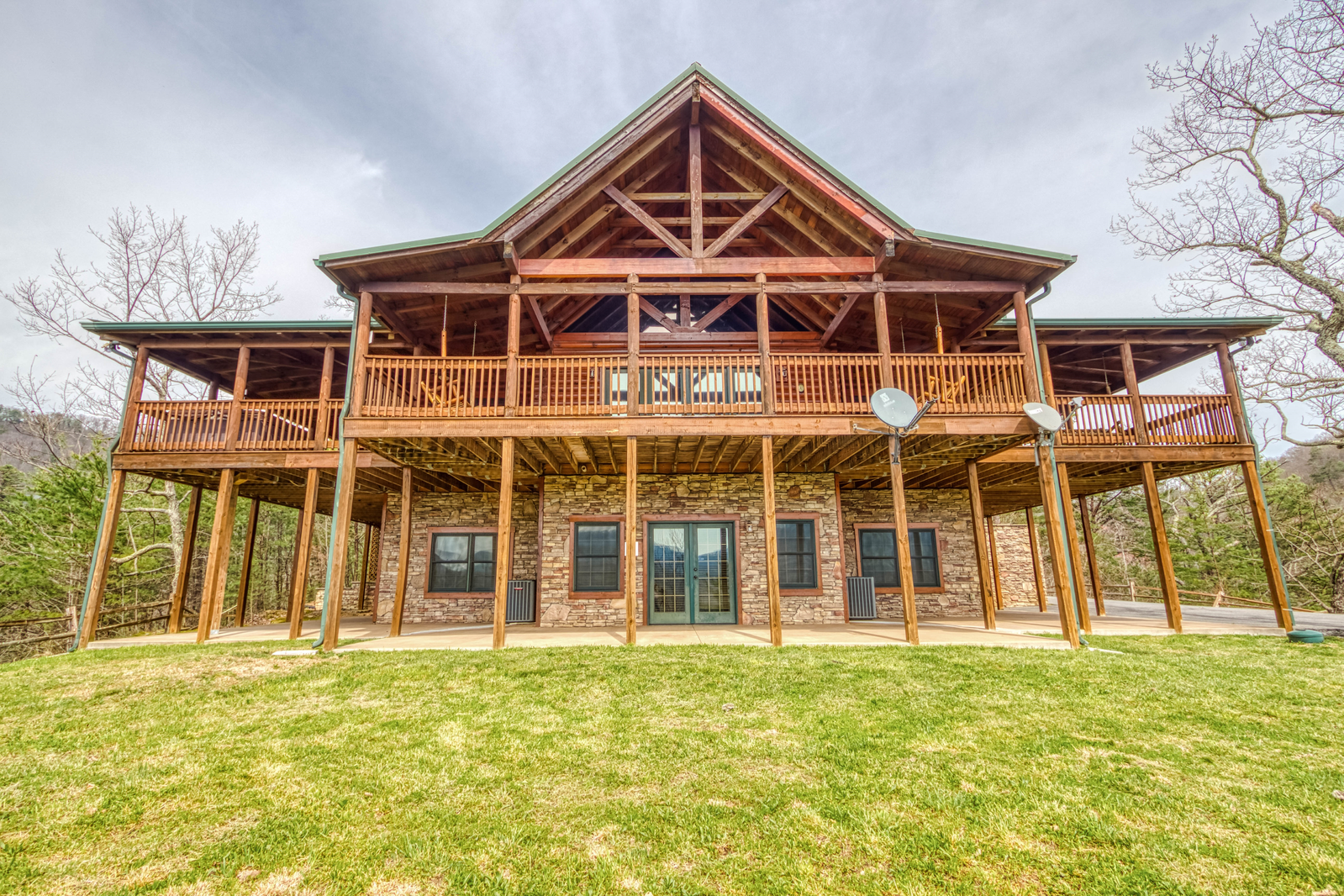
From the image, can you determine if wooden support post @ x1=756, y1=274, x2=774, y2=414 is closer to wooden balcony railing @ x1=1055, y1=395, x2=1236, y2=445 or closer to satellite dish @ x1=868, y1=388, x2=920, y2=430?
satellite dish @ x1=868, y1=388, x2=920, y2=430

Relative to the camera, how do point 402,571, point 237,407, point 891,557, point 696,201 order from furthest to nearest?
point 891,557 → point 237,407 → point 402,571 → point 696,201

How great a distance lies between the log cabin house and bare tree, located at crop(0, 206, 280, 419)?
311 inches

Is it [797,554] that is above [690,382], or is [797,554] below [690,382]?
below

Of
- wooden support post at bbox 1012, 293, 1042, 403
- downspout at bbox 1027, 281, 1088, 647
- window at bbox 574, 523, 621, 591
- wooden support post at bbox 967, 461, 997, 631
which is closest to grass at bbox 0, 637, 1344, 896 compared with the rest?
downspout at bbox 1027, 281, 1088, 647

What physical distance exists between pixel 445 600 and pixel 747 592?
6.74 metres

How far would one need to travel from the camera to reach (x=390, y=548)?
1298 centimetres

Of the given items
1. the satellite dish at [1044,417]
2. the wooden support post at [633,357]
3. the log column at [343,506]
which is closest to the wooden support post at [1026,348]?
the satellite dish at [1044,417]

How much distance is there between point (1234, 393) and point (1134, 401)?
1.99 m

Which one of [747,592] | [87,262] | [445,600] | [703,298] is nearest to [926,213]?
[703,298]

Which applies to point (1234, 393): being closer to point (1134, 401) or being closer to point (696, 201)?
point (1134, 401)

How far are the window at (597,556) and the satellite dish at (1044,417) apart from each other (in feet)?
24.6

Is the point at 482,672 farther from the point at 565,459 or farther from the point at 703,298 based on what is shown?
the point at 703,298

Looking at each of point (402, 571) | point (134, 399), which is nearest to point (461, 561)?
point (402, 571)

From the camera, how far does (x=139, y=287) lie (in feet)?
61.5
